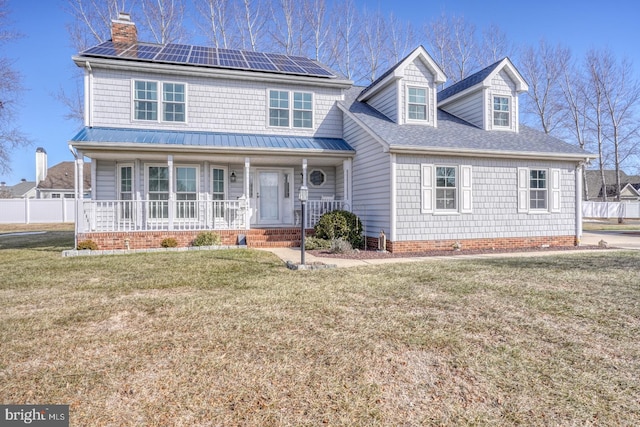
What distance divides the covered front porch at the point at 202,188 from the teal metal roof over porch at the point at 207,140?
0.10 metres

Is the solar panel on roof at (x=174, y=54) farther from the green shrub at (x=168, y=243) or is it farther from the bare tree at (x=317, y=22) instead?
the bare tree at (x=317, y=22)

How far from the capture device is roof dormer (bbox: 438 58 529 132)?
504 inches

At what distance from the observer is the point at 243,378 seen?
290 centimetres

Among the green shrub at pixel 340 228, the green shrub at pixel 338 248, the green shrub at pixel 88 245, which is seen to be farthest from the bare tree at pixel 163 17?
the green shrub at pixel 338 248

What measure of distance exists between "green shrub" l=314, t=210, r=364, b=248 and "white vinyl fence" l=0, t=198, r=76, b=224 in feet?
74.6

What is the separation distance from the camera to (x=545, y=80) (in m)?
30.8

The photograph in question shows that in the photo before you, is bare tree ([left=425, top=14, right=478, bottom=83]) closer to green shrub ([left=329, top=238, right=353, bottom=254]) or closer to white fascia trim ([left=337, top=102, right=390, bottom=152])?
white fascia trim ([left=337, top=102, right=390, bottom=152])

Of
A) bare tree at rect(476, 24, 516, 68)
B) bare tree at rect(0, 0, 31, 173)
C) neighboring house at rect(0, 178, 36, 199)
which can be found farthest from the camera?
neighboring house at rect(0, 178, 36, 199)

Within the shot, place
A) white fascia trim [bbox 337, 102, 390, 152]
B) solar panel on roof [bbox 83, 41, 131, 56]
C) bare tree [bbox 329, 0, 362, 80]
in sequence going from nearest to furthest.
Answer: white fascia trim [bbox 337, 102, 390, 152] < solar panel on roof [bbox 83, 41, 131, 56] < bare tree [bbox 329, 0, 362, 80]

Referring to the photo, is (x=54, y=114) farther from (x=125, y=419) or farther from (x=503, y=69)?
(x=125, y=419)

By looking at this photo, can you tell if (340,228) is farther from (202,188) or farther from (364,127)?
(202,188)

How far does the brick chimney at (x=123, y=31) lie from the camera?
13.6m

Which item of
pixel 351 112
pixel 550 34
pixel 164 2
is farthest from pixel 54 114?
pixel 550 34

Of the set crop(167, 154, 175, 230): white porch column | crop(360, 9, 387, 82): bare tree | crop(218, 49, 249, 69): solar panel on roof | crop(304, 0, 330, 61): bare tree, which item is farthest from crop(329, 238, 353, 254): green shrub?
crop(360, 9, 387, 82): bare tree
